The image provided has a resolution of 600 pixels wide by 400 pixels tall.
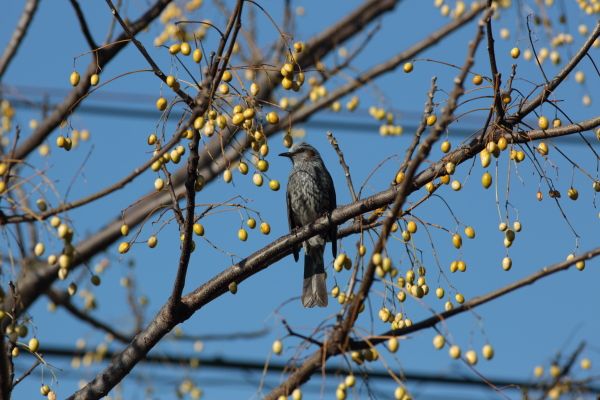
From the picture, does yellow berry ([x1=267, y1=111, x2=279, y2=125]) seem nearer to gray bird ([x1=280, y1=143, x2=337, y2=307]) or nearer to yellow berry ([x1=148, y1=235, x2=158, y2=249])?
yellow berry ([x1=148, y1=235, x2=158, y2=249])

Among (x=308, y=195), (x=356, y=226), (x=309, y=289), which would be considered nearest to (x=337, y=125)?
(x=308, y=195)

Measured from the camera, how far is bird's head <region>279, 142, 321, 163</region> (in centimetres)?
795

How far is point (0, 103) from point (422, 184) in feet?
19.4

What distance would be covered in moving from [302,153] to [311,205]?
0.89m

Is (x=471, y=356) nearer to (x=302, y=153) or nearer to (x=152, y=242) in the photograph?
(x=152, y=242)

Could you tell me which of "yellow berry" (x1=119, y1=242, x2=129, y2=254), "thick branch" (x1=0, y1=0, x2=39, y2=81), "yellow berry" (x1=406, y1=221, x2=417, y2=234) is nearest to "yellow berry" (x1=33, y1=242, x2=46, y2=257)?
"yellow berry" (x1=119, y1=242, x2=129, y2=254)

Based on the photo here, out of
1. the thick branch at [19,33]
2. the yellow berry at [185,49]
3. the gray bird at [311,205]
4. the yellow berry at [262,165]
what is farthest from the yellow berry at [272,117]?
the thick branch at [19,33]

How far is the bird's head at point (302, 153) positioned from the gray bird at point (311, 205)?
49mm

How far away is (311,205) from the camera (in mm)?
7234

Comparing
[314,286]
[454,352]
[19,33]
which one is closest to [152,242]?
[454,352]

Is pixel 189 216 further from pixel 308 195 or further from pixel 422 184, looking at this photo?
pixel 308 195

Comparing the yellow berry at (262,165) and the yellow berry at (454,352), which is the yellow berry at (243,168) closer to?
the yellow berry at (262,165)

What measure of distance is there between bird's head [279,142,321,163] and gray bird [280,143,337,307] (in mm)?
49

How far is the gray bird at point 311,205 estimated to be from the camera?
662 centimetres
